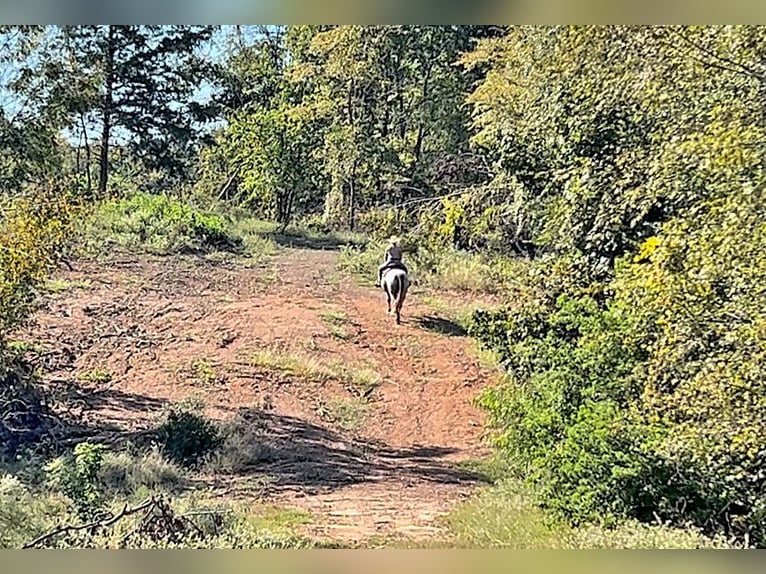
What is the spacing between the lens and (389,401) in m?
3.38

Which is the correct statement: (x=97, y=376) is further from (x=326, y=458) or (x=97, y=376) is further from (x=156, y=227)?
(x=326, y=458)

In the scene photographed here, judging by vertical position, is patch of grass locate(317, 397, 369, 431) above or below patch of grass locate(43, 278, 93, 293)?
below

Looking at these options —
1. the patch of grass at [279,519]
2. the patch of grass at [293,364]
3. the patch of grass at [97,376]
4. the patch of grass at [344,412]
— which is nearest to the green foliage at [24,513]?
the patch of grass at [97,376]

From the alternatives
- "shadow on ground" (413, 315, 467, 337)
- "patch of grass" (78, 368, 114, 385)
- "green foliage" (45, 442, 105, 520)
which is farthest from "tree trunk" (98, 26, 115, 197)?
"shadow on ground" (413, 315, 467, 337)

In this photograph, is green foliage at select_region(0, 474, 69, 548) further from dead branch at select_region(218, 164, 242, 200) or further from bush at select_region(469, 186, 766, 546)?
bush at select_region(469, 186, 766, 546)

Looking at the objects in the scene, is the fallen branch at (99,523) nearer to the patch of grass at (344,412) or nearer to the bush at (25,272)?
the bush at (25,272)

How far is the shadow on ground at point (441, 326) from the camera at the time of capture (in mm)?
3428

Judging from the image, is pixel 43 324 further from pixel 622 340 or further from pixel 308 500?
pixel 622 340

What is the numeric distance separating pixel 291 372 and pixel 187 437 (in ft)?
1.50

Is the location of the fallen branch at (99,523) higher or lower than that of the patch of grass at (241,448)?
lower

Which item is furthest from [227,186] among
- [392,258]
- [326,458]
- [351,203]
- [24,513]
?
[24,513]

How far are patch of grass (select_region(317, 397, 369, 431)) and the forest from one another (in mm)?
190
